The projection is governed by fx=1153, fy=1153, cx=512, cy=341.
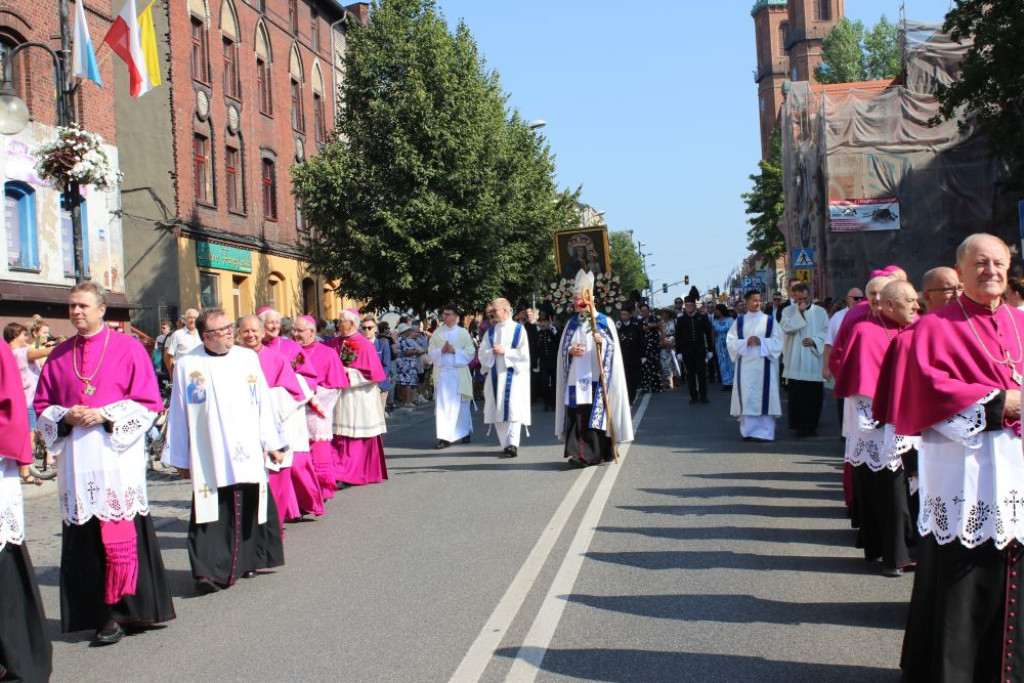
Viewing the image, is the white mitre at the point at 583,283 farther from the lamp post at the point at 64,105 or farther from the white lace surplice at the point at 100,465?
the white lace surplice at the point at 100,465

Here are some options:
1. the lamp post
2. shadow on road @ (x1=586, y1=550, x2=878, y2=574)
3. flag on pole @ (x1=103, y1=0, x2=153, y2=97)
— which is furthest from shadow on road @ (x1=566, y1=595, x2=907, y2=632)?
flag on pole @ (x1=103, y1=0, x2=153, y2=97)

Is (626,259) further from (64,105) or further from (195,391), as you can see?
(195,391)

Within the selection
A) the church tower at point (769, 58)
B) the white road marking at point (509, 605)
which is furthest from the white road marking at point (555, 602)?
the church tower at point (769, 58)

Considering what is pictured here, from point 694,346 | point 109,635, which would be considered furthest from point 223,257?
point 109,635

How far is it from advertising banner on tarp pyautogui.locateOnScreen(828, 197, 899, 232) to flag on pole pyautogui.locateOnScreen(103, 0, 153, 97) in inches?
920

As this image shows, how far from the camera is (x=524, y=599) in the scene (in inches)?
272

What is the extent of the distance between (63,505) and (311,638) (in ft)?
5.41

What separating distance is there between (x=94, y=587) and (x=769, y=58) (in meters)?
114

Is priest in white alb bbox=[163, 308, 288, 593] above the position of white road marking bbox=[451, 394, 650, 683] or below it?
above

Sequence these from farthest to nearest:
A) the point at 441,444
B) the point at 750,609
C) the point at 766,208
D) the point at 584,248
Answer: the point at 766,208, the point at 584,248, the point at 441,444, the point at 750,609

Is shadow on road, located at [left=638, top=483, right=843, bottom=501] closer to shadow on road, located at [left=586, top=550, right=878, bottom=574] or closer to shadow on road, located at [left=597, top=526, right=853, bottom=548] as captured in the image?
shadow on road, located at [left=597, top=526, right=853, bottom=548]

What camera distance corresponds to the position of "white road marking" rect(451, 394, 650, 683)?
18.5 feet

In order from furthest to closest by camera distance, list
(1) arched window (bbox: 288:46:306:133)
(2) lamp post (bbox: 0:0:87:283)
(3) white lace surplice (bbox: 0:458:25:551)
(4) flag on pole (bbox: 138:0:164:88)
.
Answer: (1) arched window (bbox: 288:46:306:133) < (4) flag on pole (bbox: 138:0:164:88) < (2) lamp post (bbox: 0:0:87:283) < (3) white lace surplice (bbox: 0:458:25:551)

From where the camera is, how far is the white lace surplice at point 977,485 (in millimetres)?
4473
